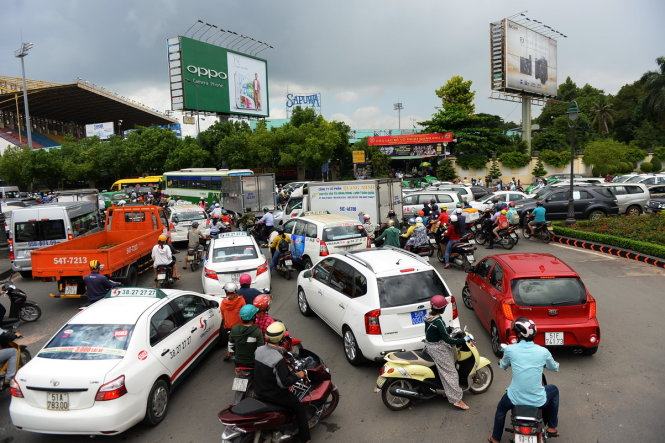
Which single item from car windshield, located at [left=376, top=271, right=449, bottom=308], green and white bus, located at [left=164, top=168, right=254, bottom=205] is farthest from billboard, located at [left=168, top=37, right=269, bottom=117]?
car windshield, located at [left=376, top=271, right=449, bottom=308]

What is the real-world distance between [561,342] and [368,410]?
2.96 meters

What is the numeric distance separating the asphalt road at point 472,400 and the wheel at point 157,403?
4.5 inches

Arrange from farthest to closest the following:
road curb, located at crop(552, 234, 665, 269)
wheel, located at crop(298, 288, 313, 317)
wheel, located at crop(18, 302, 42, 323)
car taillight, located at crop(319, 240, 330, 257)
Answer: road curb, located at crop(552, 234, 665, 269) → car taillight, located at crop(319, 240, 330, 257) → wheel, located at crop(18, 302, 42, 323) → wheel, located at crop(298, 288, 313, 317)

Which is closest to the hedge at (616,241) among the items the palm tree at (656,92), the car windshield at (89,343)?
the car windshield at (89,343)

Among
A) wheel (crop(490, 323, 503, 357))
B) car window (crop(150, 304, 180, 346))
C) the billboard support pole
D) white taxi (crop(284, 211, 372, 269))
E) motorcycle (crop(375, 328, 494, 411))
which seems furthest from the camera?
the billboard support pole

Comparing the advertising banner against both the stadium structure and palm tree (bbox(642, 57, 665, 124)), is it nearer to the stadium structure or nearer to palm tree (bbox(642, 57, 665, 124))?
palm tree (bbox(642, 57, 665, 124))

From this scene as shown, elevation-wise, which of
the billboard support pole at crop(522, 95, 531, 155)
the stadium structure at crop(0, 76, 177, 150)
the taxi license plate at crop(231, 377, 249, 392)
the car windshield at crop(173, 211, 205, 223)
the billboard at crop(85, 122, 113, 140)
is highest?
the stadium structure at crop(0, 76, 177, 150)

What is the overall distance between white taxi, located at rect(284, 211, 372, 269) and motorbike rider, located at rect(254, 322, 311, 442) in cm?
704

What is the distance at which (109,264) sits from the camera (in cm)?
1071

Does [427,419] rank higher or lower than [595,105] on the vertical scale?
lower

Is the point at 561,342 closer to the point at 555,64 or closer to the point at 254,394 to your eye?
the point at 254,394

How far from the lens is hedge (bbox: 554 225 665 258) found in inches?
517

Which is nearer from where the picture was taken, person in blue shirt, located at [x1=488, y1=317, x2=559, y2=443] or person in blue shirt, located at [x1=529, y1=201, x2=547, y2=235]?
person in blue shirt, located at [x1=488, y1=317, x2=559, y2=443]

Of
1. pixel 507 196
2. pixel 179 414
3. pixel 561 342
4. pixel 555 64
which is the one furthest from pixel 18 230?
pixel 555 64
